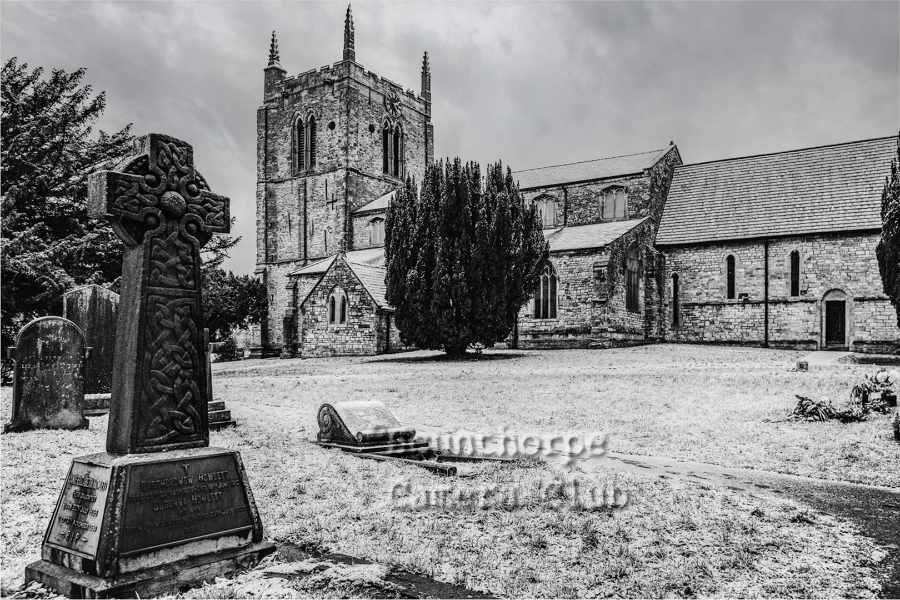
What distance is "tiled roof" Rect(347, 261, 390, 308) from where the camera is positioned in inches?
1284

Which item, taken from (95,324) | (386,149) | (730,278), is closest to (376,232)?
(386,149)

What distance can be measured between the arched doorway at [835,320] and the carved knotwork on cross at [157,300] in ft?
98.5

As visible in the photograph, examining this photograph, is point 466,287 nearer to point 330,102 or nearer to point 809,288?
point 809,288

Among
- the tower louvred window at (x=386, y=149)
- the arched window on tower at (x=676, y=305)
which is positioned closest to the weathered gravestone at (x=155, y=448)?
the arched window on tower at (x=676, y=305)

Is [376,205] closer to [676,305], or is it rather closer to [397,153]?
[397,153]

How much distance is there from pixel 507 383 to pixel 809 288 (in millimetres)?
18213

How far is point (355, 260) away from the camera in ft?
129

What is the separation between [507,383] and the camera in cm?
1828

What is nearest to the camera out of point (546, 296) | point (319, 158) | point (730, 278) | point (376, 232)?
point (546, 296)

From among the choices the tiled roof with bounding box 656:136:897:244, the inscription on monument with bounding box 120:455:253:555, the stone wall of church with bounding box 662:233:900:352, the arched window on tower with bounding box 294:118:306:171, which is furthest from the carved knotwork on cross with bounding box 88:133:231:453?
the arched window on tower with bounding box 294:118:306:171

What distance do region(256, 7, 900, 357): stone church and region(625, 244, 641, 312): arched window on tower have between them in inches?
3.7

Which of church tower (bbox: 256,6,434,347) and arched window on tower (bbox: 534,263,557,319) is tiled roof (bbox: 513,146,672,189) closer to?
arched window on tower (bbox: 534,263,557,319)

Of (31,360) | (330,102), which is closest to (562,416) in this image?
(31,360)

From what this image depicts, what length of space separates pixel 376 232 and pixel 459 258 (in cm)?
1729
